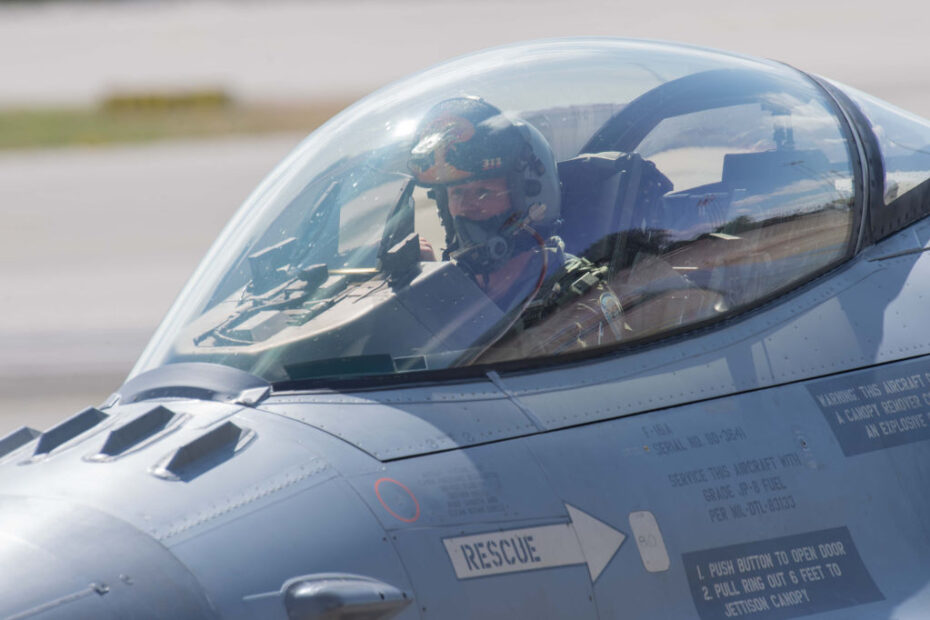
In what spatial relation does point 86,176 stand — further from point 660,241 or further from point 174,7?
point 174,7

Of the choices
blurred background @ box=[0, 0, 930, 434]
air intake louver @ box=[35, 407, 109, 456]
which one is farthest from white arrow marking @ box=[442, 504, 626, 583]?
blurred background @ box=[0, 0, 930, 434]

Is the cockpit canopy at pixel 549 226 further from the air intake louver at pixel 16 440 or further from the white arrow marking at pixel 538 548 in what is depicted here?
the white arrow marking at pixel 538 548

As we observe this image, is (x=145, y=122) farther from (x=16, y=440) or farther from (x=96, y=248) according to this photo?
(x=16, y=440)

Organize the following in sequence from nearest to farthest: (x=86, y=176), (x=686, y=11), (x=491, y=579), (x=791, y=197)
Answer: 1. (x=491, y=579)
2. (x=791, y=197)
3. (x=86, y=176)
4. (x=686, y=11)

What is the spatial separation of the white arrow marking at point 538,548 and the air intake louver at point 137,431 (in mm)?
827

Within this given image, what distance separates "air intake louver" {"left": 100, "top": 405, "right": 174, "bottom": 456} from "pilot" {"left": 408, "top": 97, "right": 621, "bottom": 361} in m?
0.90

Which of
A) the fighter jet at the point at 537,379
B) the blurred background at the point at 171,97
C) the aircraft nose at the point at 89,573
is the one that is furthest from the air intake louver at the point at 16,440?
→ the blurred background at the point at 171,97

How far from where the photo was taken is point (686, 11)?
31359mm

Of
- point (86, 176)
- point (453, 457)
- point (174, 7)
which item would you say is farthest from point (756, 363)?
point (174, 7)

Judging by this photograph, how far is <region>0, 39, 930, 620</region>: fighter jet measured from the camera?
103 inches

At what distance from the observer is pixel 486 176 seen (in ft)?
10.8

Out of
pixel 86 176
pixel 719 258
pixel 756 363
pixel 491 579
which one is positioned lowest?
pixel 86 176

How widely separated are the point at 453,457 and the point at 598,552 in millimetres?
445

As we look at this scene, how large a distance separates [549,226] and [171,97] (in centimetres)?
2200
